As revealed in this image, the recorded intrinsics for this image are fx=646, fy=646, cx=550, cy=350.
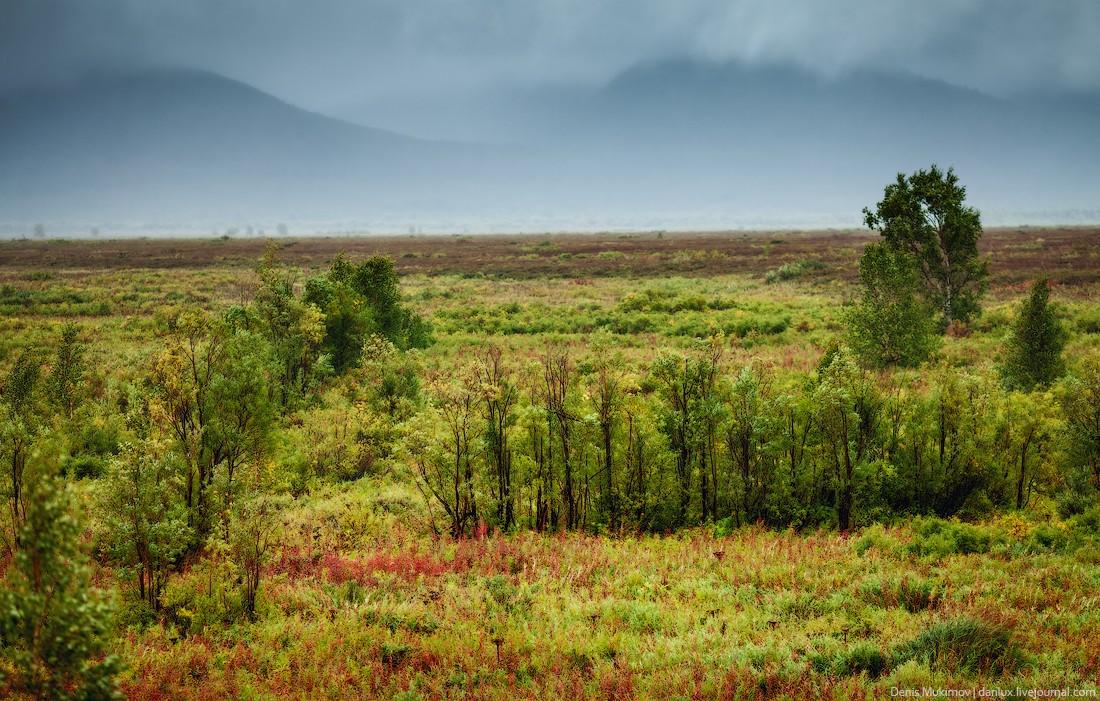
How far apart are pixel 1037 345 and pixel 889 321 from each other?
608cm

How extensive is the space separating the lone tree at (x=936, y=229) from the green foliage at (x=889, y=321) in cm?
559

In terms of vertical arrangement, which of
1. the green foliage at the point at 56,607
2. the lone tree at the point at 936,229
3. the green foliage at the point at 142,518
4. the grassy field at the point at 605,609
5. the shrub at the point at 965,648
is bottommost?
the grassy field at the point at 605,609

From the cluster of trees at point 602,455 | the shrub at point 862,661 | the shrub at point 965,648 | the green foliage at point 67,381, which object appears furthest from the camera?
the green foliage at point 67,381

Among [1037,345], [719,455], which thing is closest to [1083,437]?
[719,455]

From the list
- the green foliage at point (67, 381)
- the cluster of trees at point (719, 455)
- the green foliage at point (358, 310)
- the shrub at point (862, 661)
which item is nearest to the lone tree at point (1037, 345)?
the cluster of trees at point (719, 455)

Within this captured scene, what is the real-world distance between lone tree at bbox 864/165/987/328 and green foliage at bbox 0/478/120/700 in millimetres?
32022

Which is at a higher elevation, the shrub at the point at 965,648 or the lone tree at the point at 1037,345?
the lone tree at the point at 1037,345

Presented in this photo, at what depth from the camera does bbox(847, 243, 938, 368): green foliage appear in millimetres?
25188

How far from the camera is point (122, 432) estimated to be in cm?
1838

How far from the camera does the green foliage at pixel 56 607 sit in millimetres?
4852

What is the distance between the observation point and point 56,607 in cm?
488

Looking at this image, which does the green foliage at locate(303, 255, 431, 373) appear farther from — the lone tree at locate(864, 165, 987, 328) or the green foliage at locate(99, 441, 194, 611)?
the lone tree at locate(864, 165, 987, 328)

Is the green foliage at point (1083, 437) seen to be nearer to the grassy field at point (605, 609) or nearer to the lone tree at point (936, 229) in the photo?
the grassy field at point (605, 609)

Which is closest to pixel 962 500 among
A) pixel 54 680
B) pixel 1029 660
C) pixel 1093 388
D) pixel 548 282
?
pixel 1093 388
